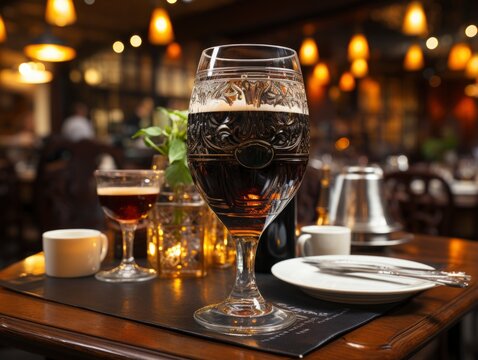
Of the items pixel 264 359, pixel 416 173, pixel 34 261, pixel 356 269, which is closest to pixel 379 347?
pixel 264 359

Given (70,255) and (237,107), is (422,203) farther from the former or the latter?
(237,107)

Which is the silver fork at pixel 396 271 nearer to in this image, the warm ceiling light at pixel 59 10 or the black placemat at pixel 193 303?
the black placemat at pixel 193 303

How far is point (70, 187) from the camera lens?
2.58m

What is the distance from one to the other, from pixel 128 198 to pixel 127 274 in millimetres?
125

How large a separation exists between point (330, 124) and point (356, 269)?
1213 centimetres

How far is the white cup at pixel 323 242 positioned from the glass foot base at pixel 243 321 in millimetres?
299

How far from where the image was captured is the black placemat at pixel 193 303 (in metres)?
0.61

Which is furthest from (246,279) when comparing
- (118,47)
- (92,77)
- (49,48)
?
(92,77)

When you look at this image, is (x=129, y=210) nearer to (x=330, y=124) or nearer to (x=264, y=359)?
(x=264, y=359)

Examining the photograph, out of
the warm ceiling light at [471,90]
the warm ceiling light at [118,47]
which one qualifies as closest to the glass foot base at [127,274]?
the warm ceiling light at [118,47]

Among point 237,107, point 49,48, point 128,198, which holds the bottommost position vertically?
point 128,198

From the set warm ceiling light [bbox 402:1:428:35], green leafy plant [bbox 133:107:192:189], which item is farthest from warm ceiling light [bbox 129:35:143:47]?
green leafy plant [bbox 133:107:192:189]

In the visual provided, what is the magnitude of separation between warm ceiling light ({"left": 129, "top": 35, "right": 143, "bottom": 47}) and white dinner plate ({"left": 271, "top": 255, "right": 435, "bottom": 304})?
951 centimetres

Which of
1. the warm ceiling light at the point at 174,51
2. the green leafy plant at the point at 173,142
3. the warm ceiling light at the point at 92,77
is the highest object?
the warm ceiling light at the point at 174,51
